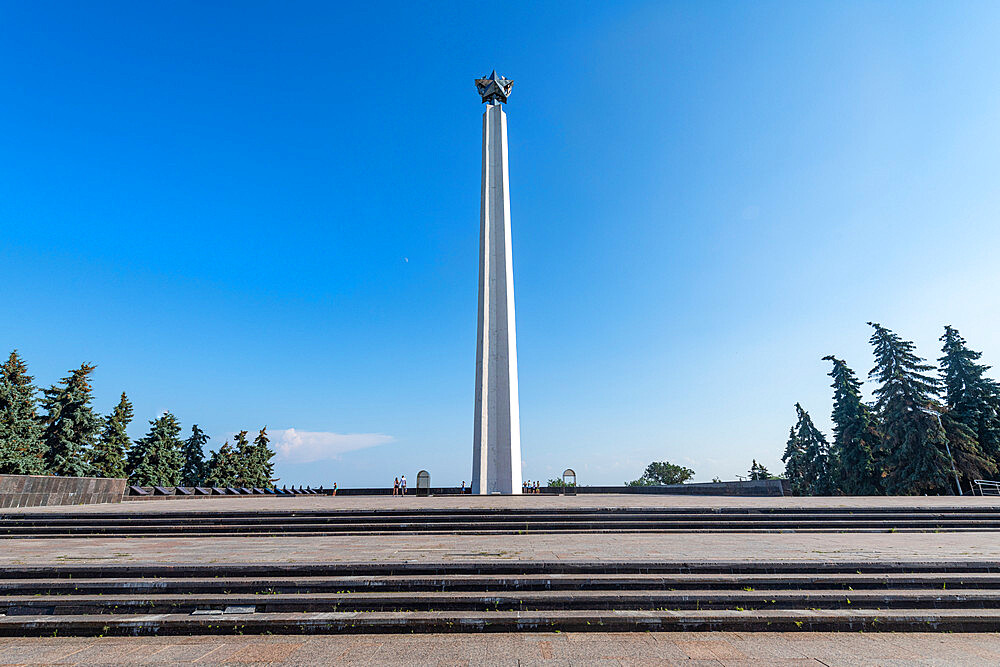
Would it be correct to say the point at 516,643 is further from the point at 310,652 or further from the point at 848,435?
the point at 848,435

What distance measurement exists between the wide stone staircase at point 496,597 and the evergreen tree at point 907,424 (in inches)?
1080

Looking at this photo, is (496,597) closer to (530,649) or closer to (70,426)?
(530,649)

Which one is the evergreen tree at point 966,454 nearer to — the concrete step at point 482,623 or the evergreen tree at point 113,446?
the concrete step at point 482,623

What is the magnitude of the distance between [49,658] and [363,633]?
3.01 metres

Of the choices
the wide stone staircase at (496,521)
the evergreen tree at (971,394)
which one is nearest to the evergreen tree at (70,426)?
the wide stone staircase at (496,521)

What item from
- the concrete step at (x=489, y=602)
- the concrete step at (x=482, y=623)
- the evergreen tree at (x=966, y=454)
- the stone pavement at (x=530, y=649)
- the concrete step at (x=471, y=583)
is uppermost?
the evergreen tree at (x=966, y=454)

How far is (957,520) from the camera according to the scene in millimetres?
11844

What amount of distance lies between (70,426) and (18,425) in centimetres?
361

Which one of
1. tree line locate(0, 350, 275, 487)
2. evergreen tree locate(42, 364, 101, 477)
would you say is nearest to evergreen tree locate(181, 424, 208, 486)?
tree line locate(0, 350, 275, 487)

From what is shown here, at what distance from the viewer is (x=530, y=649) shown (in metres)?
4.96

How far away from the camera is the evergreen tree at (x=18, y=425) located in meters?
27.5

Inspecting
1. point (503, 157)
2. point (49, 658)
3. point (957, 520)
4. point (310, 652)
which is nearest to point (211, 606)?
point (49, 658)

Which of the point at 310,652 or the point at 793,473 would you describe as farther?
the point at 793,473

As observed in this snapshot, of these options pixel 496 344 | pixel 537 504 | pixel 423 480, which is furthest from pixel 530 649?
pixel 423 480
